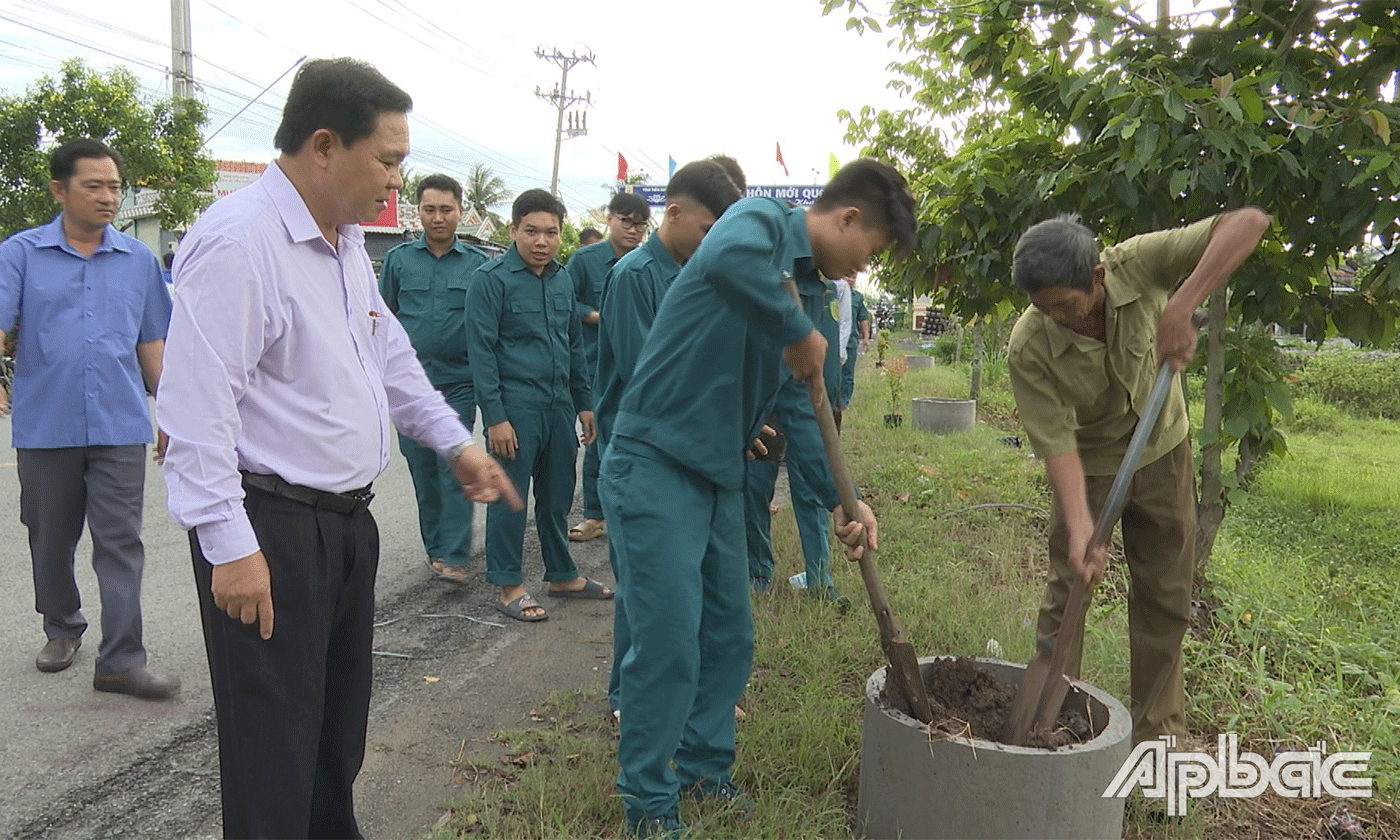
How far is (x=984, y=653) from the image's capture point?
4.21m

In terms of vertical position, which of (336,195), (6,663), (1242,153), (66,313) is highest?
(1242,153)

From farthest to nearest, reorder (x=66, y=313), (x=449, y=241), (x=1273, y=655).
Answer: (x=449, y=241) → (x=1273, y=655) → (x=66, y=313)

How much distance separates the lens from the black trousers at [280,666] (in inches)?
81.5

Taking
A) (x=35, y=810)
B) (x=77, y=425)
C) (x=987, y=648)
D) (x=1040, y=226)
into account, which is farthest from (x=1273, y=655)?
(x=77, y=425)

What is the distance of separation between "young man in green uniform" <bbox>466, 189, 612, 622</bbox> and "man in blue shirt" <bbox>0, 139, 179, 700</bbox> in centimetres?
148

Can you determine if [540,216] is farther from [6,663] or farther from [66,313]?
[6,663]

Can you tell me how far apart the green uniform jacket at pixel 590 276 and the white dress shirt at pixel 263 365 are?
4158 mm

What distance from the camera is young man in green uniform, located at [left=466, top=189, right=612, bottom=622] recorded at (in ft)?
16.0

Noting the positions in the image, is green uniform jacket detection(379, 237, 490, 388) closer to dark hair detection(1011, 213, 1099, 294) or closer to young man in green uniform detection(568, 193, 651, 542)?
young man in green uniform detection(568, 193, 651, 542)

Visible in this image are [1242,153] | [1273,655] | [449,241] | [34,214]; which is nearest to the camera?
[1242,153]

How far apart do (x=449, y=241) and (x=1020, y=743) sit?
402 centimetres

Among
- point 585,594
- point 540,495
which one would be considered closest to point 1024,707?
point 585,594

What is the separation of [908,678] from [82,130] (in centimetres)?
1843

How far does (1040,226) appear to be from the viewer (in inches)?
119
